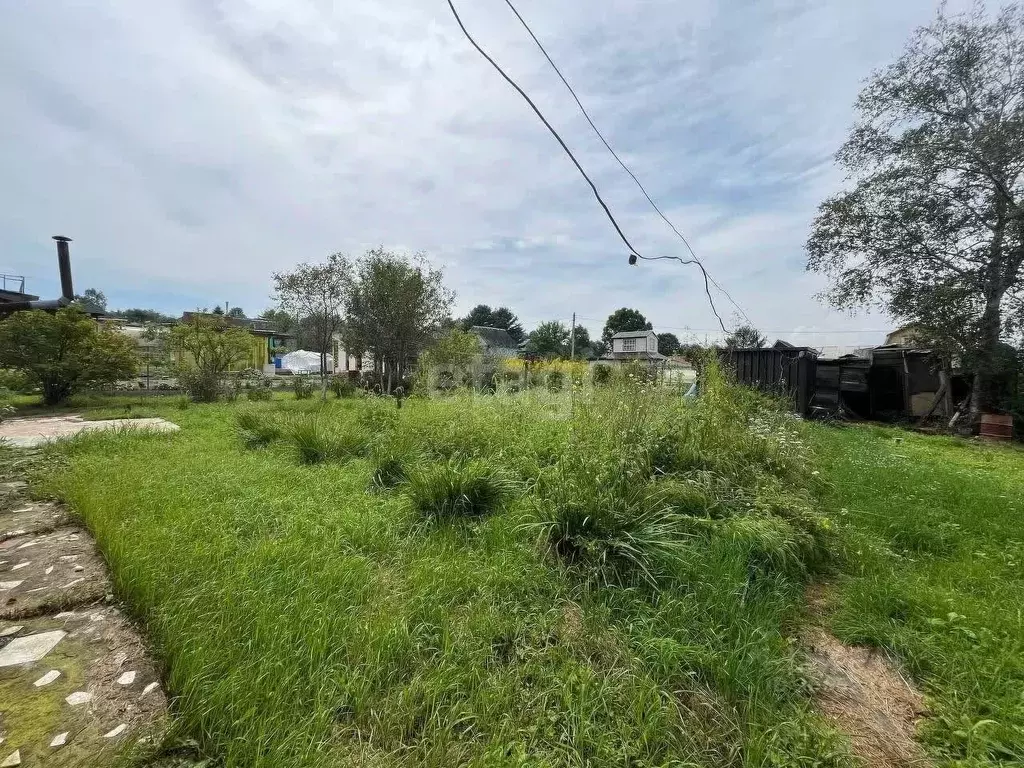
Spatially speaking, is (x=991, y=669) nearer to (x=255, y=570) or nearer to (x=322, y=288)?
(x=255, y=570)

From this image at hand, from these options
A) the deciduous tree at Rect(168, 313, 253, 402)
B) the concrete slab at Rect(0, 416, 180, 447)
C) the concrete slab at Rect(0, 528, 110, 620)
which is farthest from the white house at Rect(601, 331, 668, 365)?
the concrete slab at Rect(0, 528, 110, 620)

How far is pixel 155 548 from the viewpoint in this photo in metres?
2.08

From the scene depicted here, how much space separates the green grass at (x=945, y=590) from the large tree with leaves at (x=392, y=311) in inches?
398

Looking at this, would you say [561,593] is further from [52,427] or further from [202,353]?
[202,353]

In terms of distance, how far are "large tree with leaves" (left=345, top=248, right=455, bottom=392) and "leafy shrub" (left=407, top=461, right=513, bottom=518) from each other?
9.35 m

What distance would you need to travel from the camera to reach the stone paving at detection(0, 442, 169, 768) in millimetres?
1103

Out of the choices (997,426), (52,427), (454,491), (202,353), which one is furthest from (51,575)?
(997,426)

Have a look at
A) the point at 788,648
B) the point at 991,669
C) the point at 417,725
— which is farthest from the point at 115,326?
the point at 991,669

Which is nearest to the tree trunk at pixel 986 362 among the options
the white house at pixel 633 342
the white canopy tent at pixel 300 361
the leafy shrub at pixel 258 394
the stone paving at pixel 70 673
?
the stone paving at pixel 70 673

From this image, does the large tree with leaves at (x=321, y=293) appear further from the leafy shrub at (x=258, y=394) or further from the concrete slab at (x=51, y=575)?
the concrete slab at (x=51, y=575)

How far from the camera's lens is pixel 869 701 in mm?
1540

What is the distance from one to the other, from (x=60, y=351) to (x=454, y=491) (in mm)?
10246

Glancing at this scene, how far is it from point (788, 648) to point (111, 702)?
240cm

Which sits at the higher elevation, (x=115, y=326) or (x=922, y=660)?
(x=115, y=326)
